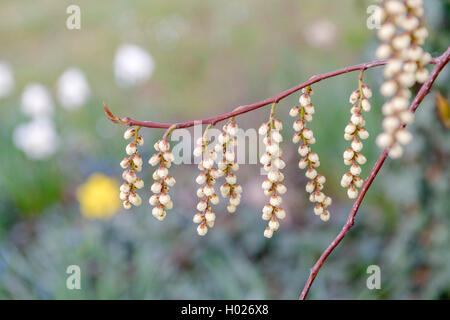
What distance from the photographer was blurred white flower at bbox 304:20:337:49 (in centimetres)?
385

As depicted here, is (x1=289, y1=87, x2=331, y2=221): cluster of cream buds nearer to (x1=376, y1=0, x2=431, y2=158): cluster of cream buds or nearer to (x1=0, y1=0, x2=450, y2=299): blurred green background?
(x1=376, y1=0, x2=431, y2=158): cluster of cream buds

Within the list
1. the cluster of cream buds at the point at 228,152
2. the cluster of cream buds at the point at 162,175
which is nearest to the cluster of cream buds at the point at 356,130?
the cluster of cream buds at the point at 228,152

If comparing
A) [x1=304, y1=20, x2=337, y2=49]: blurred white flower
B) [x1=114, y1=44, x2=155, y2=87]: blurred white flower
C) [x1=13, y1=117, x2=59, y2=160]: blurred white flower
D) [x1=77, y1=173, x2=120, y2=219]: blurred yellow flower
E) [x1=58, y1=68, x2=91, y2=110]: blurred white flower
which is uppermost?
[x1=304, y1=20, x2=337, y2=49]: blurred white flower

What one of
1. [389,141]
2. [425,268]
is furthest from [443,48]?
[389,141]

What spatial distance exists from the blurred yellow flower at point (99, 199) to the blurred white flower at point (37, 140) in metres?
0.38

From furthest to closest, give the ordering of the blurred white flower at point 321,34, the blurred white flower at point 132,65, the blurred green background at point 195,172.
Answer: the blurred white flower at point 321,34
the blurred white flower at point 132,65
the blurred green background at point 195,172

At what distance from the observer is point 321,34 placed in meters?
3.89

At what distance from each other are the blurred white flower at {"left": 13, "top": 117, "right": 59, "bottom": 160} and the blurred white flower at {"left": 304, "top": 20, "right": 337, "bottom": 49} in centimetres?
211

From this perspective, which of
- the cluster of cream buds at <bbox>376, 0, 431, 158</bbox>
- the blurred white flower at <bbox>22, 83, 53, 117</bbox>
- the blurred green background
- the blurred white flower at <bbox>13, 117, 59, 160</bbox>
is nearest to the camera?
the cluster of cream buds at <bbox>376, 0, 431, 158</bbox>

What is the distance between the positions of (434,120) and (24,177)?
91.5 inches

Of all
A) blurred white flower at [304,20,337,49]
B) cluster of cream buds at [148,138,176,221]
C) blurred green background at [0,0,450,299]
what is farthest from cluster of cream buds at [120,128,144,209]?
blurred white flower at [304,20,337,49]

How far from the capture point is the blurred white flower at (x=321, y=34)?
3846mm

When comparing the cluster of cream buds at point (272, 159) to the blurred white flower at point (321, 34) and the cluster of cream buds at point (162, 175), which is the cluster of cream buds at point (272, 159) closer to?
the cluster of cream buds at point (162, 175)

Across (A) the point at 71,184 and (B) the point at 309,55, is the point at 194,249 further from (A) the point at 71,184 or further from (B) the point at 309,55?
(B) the point at 309,55
